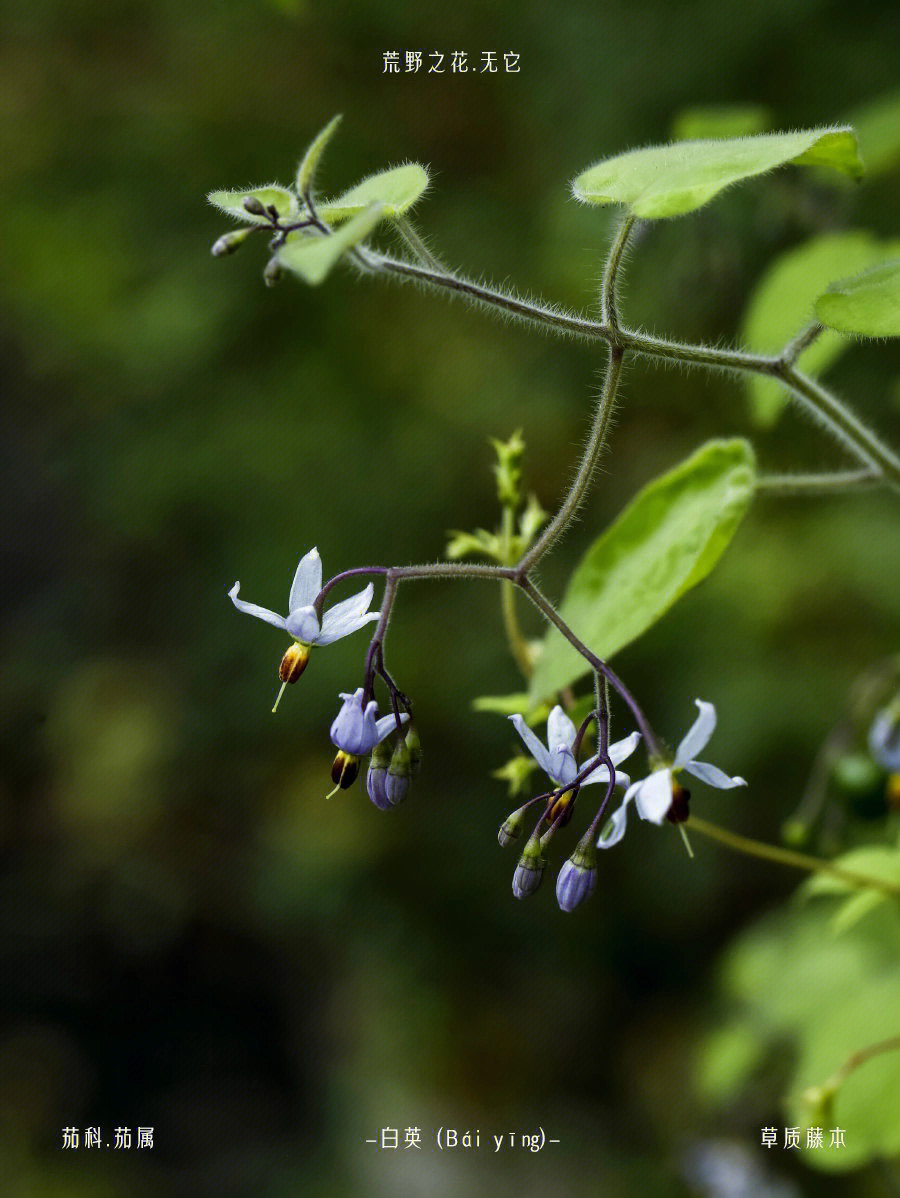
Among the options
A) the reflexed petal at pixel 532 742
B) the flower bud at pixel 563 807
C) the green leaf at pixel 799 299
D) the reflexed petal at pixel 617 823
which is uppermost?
the green leaf at pixel 799 299

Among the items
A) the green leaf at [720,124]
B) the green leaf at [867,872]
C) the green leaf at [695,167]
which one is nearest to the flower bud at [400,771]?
the green leaf at [695,167]

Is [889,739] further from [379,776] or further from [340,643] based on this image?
[340,643]

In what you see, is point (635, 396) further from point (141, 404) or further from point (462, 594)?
point (141, 404)

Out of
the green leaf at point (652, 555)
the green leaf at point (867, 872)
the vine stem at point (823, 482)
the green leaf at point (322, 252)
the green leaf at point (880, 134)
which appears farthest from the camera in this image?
the green leaf at point (880, 134)

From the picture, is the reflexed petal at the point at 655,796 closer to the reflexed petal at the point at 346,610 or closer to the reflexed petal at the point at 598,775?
the reflexed petal at the point at 598,775

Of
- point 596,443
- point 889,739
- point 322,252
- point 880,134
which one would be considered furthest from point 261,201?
point 889,739

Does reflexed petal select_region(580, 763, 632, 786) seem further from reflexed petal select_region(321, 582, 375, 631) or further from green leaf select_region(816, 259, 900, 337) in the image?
green leaf select_region(816, 259, 900, 337)
